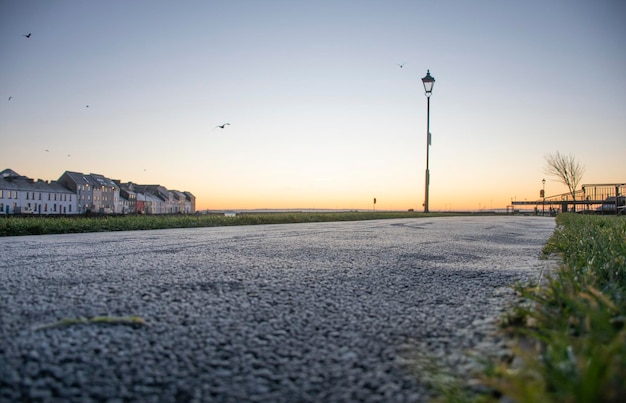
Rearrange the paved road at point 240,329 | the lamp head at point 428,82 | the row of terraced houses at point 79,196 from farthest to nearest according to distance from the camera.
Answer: the row of terraced houses at point 79,196
the lamp head at point 428,82
the paved road at point 240,329

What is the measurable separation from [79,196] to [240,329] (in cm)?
8848

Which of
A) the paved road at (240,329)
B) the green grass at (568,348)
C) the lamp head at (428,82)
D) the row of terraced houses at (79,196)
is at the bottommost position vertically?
the paved road at (240,329)

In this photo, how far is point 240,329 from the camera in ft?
6.48

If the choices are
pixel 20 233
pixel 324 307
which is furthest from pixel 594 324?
pixel 20 233

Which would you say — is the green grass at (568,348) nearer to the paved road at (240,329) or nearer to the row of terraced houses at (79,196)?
the paved road at (240,329)

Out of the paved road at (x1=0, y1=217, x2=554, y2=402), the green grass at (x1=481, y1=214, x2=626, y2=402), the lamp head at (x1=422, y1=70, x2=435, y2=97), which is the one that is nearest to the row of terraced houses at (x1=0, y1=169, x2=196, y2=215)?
the lamp head at (x1=422, y1=70, x2=435, y2=97)

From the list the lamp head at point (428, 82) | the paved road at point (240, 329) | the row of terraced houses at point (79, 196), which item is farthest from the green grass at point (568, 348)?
the row of terraced houses at point (79, 196)

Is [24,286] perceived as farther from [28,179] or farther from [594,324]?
[28,179]

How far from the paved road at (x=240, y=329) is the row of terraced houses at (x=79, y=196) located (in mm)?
53707

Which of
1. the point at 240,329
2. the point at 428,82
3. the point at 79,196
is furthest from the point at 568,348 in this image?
the point at 79,196

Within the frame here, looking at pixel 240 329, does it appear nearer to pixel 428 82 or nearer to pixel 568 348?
pixel 568 348

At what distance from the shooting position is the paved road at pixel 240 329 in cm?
140

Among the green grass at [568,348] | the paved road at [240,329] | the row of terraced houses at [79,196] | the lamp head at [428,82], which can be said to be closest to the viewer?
the green grass at [568,348]

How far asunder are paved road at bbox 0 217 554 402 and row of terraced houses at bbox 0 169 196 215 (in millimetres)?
53707
